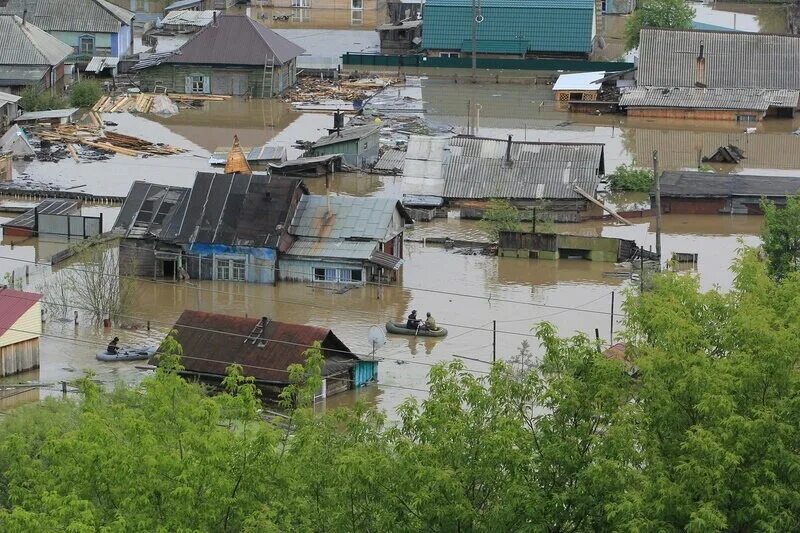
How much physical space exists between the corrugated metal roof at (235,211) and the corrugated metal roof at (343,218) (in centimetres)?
39

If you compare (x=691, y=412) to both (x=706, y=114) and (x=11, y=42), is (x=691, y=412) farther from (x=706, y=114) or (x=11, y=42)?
(x=11, y=42)

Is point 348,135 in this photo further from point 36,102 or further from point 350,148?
point 36,102

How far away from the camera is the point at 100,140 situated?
146ft

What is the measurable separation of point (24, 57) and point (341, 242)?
21.7 meters

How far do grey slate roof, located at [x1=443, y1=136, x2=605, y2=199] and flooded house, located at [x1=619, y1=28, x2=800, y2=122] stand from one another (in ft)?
Result: 40.4

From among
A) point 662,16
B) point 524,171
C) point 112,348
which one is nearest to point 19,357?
point 112,348

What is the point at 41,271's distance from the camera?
1227 inches

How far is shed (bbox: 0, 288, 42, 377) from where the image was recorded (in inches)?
982

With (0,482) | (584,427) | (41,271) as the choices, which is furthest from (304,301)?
(584,427)

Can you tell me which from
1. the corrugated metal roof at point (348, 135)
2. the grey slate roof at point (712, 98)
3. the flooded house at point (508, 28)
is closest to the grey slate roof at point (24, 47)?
the corrugated metal roof at point (348, 135)

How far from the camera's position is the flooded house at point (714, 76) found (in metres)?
48.3

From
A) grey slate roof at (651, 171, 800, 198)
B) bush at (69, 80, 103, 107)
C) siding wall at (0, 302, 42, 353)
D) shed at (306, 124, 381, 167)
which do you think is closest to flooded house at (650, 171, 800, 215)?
grey slate roof at (651, 171, 800, 198)

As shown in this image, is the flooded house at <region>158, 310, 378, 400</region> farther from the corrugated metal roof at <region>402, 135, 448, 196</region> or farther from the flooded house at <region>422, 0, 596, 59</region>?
the flooded house at <region>422, 0, 596, 59</region>

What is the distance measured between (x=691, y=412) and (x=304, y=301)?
15483mm
